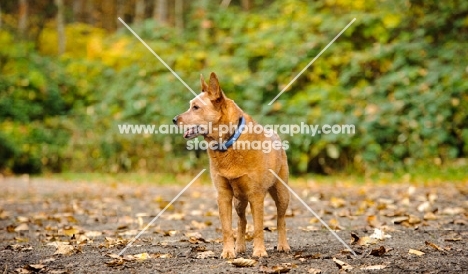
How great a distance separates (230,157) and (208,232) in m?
2.01

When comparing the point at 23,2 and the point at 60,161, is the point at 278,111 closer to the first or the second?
the point at 60,161

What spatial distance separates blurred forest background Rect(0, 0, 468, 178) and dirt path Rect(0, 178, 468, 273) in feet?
8.36

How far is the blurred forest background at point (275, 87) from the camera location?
1318 cm

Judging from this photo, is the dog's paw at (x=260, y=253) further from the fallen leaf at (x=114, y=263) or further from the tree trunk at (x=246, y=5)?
the tree trunk at (x=246, y=5)

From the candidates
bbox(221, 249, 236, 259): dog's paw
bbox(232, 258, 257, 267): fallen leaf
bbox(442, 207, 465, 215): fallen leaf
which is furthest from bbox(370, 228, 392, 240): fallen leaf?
bbox(442, 207, 465, 215): fallen leaf

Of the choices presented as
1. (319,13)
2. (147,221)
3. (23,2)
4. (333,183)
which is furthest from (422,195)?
(23,2)

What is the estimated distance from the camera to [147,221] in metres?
7.50

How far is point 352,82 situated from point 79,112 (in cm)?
813

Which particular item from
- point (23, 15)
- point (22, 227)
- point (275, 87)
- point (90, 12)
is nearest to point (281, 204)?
point (22, 227)

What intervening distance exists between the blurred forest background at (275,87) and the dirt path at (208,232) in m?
2.55

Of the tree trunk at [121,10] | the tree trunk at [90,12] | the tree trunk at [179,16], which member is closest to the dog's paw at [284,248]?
the tree trunk at [179,16]

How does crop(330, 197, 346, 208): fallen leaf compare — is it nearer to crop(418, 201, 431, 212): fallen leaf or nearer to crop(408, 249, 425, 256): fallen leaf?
crop(418, 201, 431, 212): fallen leaf

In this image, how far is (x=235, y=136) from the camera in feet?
15.8

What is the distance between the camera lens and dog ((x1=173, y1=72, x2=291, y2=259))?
475cm
